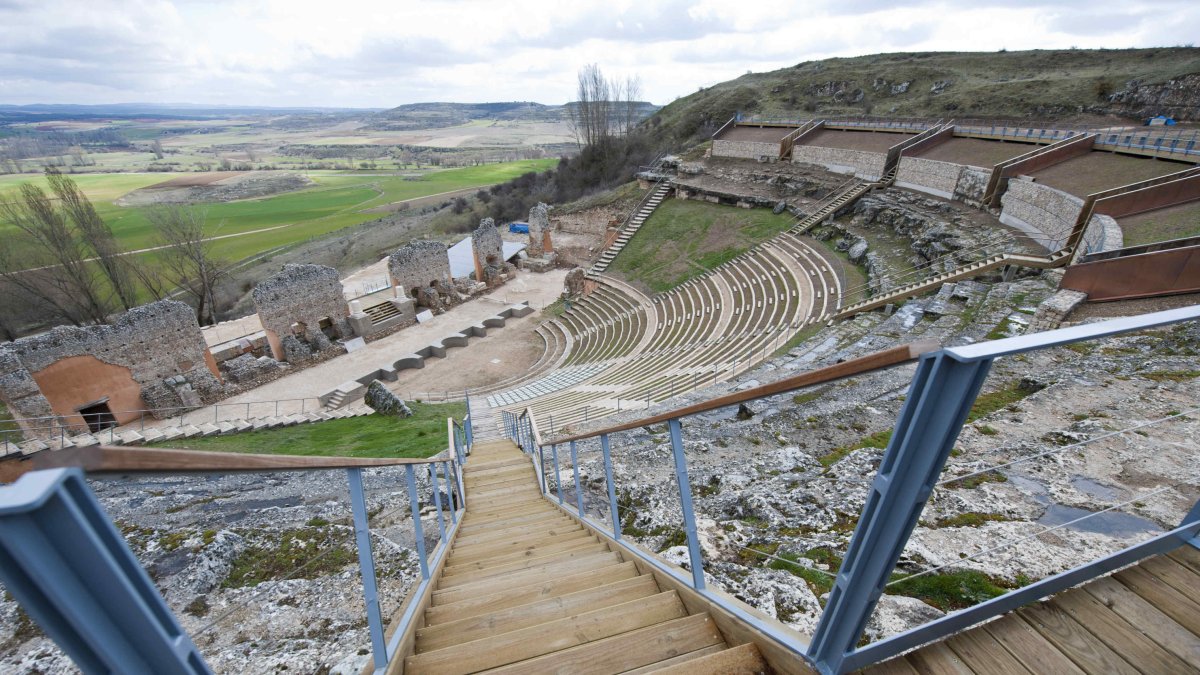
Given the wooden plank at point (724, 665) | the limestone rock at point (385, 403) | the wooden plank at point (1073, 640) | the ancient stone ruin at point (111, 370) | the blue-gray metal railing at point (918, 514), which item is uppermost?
the blue-gray metal railing at point (918, 514)

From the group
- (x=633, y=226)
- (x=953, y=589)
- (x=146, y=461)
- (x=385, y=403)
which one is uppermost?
(x=146, y=461)

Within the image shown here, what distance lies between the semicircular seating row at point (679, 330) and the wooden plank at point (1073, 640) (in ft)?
29.1

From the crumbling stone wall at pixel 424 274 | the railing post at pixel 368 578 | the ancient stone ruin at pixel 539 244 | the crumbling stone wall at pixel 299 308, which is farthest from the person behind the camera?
the ancient stone ruin at pixel 539 244

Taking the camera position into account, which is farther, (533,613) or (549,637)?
(533,613)

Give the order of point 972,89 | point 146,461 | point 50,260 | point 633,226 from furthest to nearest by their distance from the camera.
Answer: point 972,89
point 633,226
point 50,260
point 146,461

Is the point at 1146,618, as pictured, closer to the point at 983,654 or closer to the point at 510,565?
the point at 983,654

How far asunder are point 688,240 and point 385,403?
1699cm

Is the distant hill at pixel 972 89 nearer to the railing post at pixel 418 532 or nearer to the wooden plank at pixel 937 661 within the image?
the wooden plank at pixel 937 661

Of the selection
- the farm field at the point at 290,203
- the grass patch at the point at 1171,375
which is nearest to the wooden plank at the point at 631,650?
the grass patch at the point at 1171,375

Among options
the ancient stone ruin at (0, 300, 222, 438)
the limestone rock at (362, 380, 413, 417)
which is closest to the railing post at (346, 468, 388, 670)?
the limestone rock at (362, 380, 413, 417)

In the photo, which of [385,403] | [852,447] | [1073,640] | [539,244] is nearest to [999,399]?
[852,447]

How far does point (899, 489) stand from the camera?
1542 mm

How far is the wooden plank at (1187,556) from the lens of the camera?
2.01 metres

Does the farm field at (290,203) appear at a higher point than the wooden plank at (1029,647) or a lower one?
lower
